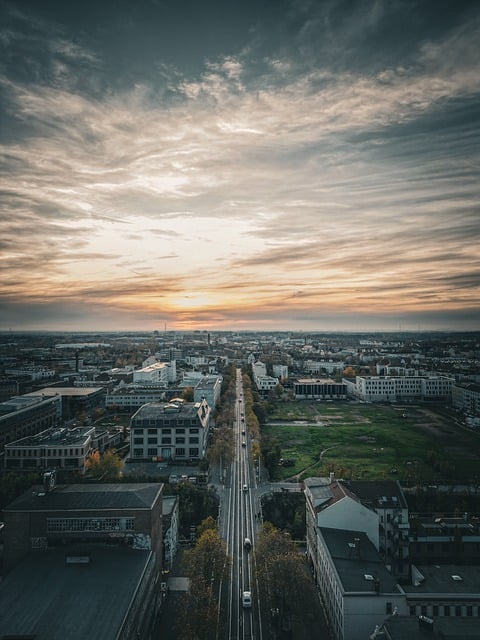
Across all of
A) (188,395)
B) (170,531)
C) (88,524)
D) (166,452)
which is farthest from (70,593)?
(188,395)

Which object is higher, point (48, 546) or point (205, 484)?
point (48, 546)

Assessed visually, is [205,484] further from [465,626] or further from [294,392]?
[294,392]

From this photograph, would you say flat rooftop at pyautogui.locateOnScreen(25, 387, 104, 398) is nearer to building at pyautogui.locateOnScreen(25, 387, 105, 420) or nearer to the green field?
building at pyautogui.locateOnScreen(25, 387, 105, 420)

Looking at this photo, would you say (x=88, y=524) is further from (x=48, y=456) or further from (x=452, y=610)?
(x=48, y=456)

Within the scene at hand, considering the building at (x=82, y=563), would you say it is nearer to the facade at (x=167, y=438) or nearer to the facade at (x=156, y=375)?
the facade at (x=167, y=438)

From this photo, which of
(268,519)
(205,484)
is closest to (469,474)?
(268,519)

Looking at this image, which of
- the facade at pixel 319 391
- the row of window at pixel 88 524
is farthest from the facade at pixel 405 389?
the row of window at pixel 88 524
